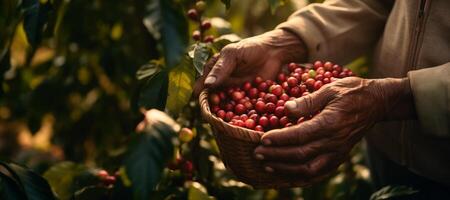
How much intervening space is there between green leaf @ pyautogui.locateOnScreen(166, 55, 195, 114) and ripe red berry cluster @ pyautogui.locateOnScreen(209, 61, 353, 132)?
12 cm

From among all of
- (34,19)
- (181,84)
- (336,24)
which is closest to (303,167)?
(181,84)

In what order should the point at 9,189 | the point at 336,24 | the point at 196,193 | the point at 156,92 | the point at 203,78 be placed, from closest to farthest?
the point at 9,189 → the point at 156,92 → the point at 196,193 → the point at 203,78 → the point at 336,24

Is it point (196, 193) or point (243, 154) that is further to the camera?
point (196, 193)

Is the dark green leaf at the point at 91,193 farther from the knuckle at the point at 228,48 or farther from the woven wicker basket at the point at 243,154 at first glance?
the knuckle at the point at 228,48

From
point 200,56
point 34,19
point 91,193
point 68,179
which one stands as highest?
point 34,19

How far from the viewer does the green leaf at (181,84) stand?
4.97 feet

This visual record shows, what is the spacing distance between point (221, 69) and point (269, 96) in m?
0.16

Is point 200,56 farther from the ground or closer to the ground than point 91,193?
farther from the ground

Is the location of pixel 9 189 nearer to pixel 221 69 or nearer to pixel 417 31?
pixel 221 69

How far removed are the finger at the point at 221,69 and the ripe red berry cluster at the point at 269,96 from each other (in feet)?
0.25

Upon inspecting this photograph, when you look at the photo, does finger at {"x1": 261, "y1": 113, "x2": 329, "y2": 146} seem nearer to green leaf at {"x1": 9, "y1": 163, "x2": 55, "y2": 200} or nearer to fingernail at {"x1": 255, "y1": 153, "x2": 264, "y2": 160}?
fingernail at {"x1": 255, "y1": 153, "x2": 264, "y2": 160}

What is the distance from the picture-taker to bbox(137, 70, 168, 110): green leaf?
1456 mm

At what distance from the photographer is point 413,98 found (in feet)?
4.72

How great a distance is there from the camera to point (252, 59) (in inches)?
66.6
